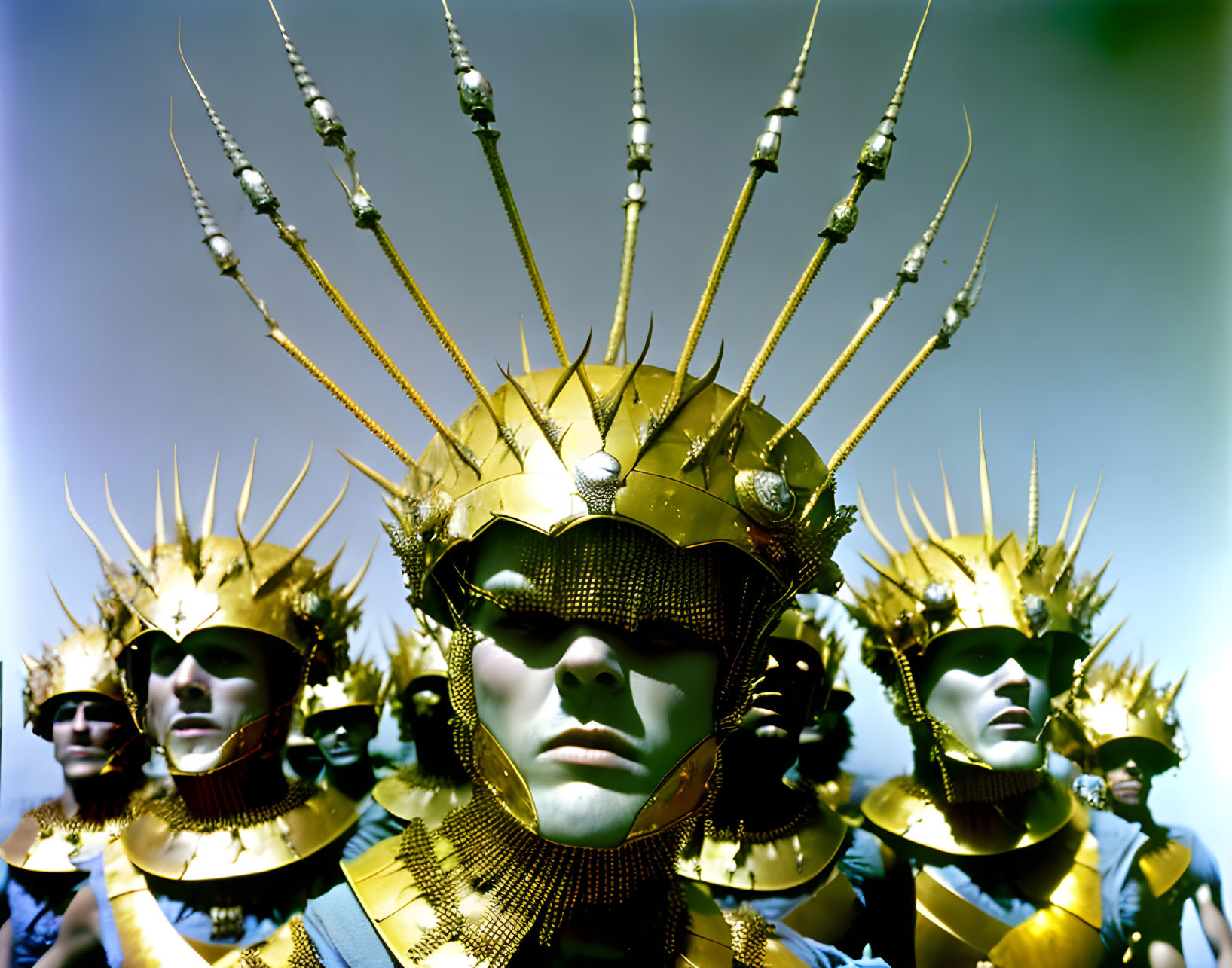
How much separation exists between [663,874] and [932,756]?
232 cm

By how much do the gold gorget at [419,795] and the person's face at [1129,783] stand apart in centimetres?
338

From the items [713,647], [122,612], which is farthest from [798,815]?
[122,612]

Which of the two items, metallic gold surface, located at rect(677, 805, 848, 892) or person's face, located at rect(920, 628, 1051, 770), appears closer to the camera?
person's face, located at rect(920, 628, 1051, 770)

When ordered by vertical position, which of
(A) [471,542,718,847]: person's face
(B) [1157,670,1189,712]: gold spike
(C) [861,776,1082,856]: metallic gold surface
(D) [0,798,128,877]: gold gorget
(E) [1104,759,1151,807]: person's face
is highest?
(B) [1157,670,1189,712]: gold spike

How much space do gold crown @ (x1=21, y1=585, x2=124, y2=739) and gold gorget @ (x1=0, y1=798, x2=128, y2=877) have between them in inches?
19.1

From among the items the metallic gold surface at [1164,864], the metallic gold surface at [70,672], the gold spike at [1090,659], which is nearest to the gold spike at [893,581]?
the gold spike at [1090,659]

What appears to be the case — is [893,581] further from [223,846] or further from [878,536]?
[223,846]

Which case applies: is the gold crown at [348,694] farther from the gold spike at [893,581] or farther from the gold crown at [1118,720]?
the gold crown at [1118,720]

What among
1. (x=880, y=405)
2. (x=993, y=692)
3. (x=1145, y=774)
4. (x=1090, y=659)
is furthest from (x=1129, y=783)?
(x=880, y=405)

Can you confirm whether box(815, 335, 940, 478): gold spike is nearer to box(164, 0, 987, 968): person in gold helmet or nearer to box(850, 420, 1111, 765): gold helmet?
box(164, 0, 987, 968): person in gold helmet

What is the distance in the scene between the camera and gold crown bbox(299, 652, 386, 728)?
486cm

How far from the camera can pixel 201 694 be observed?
3719 mm

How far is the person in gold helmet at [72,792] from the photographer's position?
4734mm

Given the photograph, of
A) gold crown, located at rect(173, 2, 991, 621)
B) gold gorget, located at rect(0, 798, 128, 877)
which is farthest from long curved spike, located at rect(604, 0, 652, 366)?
gold gorget, located at rect(0, 798, 128, 877)
